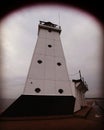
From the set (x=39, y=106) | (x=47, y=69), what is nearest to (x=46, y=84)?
(x=47, y=69)

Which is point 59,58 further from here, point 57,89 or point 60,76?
point 57,89

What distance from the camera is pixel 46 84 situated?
303 inches

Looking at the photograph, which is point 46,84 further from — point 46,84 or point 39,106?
point 39,106

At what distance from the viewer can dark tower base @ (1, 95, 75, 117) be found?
6.70 metres

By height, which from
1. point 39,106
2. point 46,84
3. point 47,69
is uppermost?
point 47,69

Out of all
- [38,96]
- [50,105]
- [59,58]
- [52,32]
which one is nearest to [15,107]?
[38,96]

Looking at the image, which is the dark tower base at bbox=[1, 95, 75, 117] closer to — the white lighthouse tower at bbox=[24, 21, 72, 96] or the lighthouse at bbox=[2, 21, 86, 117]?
the lighthouse at bbox=[2, 21, 86, 117]

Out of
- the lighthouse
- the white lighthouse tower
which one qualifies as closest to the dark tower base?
the lighthouse

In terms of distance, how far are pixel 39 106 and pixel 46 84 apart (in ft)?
4.15

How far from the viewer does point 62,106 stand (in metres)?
7.26

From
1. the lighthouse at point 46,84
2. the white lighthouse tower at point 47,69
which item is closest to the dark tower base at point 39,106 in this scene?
the lighthouse at point 46,84

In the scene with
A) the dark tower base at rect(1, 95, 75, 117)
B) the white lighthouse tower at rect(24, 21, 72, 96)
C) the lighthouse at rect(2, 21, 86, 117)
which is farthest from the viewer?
the white lighthouse tower at rect(24, 21, 72, 96)

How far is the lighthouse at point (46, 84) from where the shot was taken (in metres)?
6.82

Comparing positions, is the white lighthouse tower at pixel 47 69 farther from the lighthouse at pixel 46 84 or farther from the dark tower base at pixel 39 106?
the dark tower base at pixel 39 106
